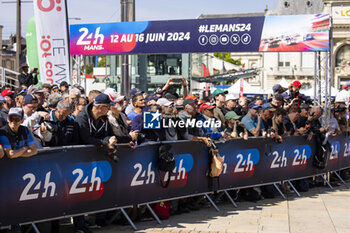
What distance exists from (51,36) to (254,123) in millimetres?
5253

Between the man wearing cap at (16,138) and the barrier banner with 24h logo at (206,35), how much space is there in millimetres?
8629

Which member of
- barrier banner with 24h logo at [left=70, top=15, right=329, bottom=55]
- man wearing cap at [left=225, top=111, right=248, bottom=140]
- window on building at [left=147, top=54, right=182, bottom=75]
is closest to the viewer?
man wearing cap at [left=225, top=111, right=248, bottom=140]

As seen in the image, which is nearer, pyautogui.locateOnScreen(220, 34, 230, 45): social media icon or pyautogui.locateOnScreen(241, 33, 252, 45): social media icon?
pyautogui.locateOnScreen(241, 33, 252, 45): social media icon

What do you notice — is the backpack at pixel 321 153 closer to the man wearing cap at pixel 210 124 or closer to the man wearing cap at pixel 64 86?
the man wearing cap at pixel 210 124

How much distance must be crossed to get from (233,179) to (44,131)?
4.00m

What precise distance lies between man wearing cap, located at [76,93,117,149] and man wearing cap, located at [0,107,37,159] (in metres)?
0.97

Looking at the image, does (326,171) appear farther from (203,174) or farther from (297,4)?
(297,4)

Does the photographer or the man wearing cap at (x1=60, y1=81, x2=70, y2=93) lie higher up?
the man wearing cap at (x1=60, y1=81, x2=70, y2=93)

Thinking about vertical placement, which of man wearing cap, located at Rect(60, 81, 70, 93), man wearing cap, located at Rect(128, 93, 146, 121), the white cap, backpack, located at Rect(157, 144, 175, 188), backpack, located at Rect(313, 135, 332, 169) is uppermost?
man wearing cap, located at Rect(60, 81, 70, 93)

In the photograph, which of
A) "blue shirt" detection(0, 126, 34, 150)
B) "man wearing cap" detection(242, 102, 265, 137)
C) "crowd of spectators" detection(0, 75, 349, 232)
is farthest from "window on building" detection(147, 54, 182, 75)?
"blue shirt" detection(0, 126, 34, 150)

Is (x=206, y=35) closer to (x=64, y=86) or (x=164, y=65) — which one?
(x=64, y=86)

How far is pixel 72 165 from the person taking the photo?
21.6ft

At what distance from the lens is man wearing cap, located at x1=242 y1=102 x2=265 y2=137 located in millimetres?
9891

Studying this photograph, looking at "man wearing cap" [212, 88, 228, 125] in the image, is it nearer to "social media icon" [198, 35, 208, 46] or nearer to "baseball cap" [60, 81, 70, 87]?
"social media icon" [198, 35, 208, 46]
